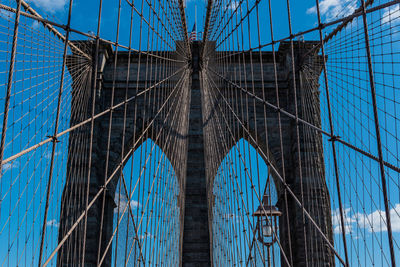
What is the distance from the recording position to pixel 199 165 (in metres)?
16.4

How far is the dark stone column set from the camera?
15.5m

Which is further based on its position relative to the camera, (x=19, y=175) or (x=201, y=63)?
(x=201, y=63)

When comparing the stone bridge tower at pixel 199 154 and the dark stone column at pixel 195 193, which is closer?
the stone bridge tower at pixel 199 154

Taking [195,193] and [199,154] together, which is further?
[199,154]

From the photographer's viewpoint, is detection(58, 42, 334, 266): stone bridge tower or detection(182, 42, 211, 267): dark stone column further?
detection(182, 42, 211, 267): dark stone column

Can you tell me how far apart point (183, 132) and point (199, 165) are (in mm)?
1260

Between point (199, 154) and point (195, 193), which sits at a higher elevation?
point (199, 154)

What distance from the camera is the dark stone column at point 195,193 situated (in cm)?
1547

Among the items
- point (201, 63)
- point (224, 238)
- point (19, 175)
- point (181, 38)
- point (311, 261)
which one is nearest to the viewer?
point (19, 175)

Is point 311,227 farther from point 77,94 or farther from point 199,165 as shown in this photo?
point 77,94

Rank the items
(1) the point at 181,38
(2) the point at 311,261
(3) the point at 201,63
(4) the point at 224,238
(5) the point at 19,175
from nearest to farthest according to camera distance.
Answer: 1. (5) the point at 19,175
2. (4) the point at 224,238
3. (2) the point at 311,261
4. (1) the point at 181,38
5. (3) the point at 201,63

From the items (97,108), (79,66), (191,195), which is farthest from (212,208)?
(79,66)

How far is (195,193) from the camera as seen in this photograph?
16047 mm

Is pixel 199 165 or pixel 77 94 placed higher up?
pixel 77 94
